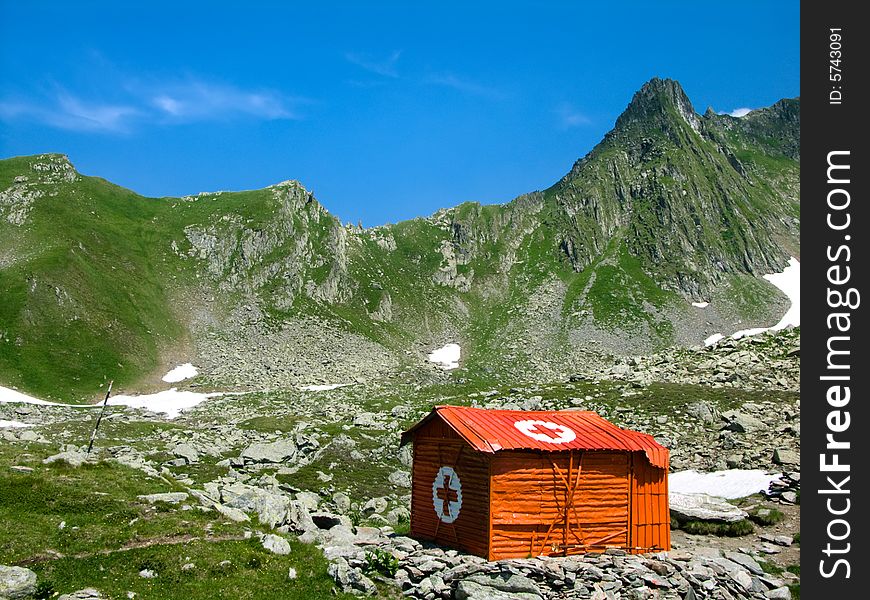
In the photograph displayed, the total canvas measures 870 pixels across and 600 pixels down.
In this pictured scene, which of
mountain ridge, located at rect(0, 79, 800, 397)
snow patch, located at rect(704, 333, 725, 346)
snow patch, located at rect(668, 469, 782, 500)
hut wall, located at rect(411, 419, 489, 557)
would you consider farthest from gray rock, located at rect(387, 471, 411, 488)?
snow patch, located at rect(704, 333, 725, 346)

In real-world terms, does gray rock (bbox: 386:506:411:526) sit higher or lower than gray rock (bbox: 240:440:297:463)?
lower

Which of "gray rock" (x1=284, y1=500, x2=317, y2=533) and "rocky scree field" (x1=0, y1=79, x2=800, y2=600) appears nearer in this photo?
"rocky scree field" (x1=0, y1=79, x2=800, y2=600)

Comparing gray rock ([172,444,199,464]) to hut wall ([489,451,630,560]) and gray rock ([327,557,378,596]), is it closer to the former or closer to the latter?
gray rock ([327,557,378,596])

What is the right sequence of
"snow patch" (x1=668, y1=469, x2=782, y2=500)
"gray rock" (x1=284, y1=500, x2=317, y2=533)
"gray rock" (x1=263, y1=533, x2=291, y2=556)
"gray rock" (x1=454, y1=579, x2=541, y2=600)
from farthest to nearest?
1. "snow patch" (x1=668, y1=469, x2=782, y2=500)
2. "gray rock" (x1=284, y1=500, x2=317, y2=533)
3. "gray rock" (x1=263, y1=533, x2=291, y2=556)
4. "gray rock" (x1=454, y1=579, x2=541, y2=600)

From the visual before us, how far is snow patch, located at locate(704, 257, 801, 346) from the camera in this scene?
12275 cm

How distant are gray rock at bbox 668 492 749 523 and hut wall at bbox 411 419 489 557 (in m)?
13.2

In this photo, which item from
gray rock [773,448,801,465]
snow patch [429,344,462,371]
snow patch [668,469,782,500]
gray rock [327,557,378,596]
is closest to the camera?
gray rock [327,557,378,596]

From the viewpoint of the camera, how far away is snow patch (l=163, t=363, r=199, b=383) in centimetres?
9169

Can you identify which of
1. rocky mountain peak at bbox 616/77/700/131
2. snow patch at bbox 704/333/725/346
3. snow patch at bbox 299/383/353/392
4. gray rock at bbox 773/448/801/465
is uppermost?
rocky mountain peak at bbox 616/77/700/131

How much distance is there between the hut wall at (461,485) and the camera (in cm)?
2269

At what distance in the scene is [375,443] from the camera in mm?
50625

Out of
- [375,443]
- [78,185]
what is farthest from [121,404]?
[78,185]

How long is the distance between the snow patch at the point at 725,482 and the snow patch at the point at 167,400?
5580 centimetres
